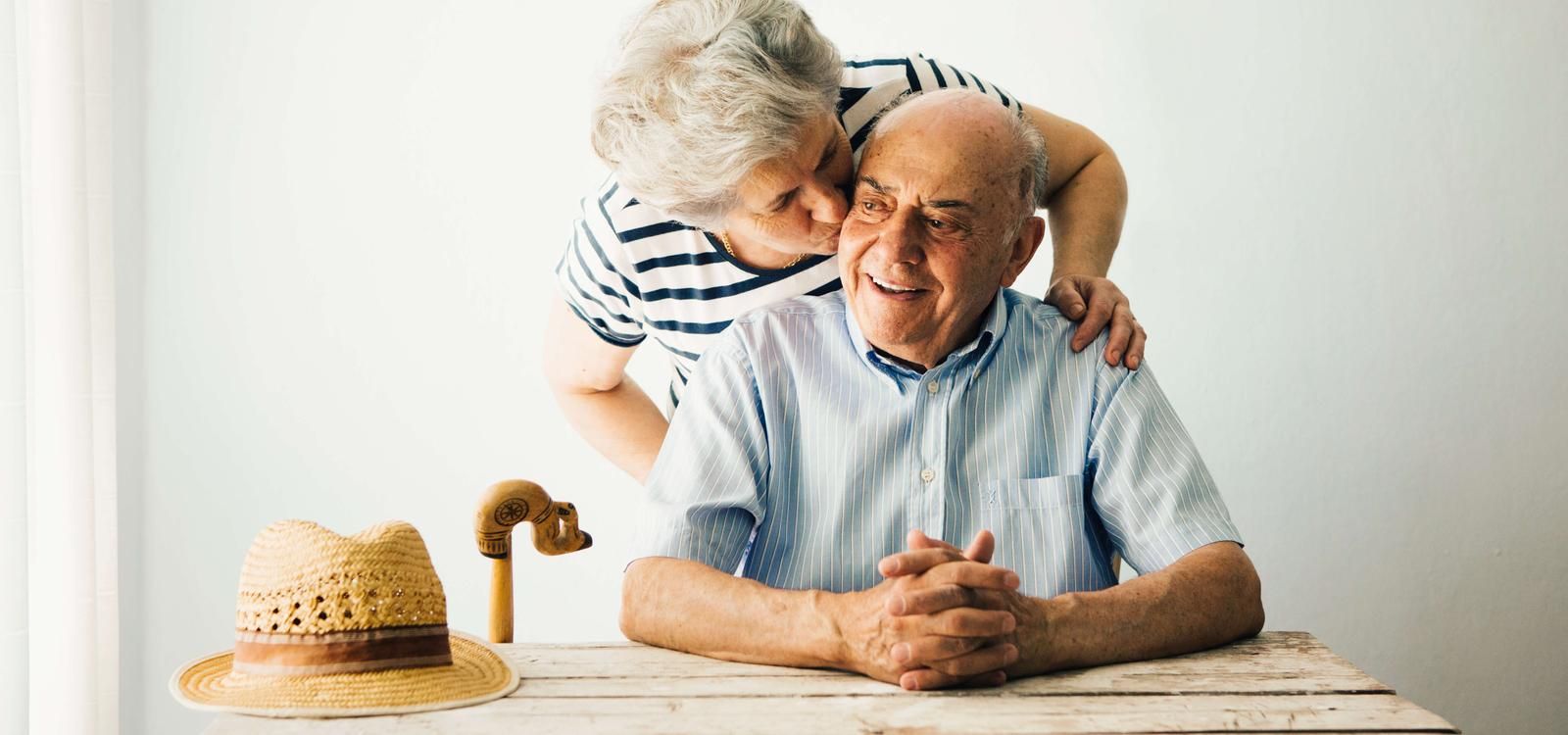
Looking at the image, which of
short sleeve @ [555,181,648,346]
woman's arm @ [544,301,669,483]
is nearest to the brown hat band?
short sleeve @ [555,181,648,346]

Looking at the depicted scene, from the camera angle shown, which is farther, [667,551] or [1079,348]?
[1079,348]

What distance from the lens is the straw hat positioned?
136 centimetres

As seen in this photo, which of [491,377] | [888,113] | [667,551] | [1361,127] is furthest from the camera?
[491,377]

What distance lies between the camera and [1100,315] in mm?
1923

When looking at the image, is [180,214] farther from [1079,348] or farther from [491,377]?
[1079,348]

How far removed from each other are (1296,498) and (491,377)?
198 centimetres

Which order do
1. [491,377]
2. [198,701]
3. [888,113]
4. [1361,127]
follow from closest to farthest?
1. [198,701]
2. [888,113]
3. [1361,127]
4. [491,377]

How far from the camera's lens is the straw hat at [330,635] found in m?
1.36

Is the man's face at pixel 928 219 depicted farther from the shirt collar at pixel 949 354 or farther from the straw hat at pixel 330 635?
the straw hat at pixel 330 635

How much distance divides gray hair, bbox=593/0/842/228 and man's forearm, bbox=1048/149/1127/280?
62 centimetres

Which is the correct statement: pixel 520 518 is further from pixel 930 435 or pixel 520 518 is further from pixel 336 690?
pixel 930 435

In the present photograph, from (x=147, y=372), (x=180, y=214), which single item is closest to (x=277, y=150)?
(x=180, y=214)

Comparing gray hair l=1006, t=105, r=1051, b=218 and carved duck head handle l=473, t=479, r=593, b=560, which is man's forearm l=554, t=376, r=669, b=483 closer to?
carved duck head handle l=473, t=479, r=593, b=560

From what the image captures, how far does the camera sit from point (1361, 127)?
9.77 ft
